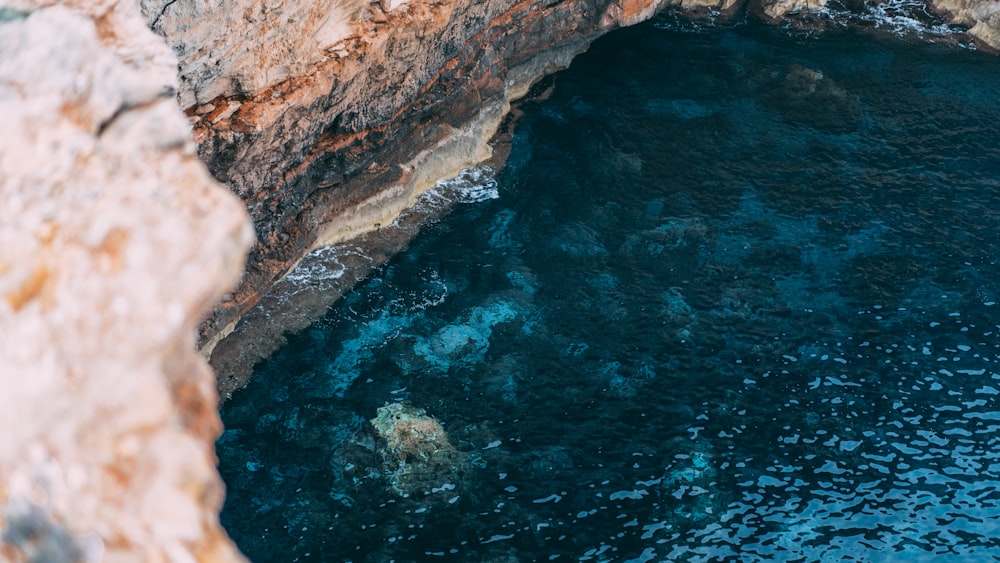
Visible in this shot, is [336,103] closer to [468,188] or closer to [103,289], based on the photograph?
[468,188]

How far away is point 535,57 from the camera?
2878cm

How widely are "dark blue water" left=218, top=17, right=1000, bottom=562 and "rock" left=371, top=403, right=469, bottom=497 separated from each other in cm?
6

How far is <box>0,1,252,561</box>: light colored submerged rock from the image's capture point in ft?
21.4

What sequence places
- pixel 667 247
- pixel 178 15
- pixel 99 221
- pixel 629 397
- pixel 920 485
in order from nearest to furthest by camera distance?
pixel 99 221, pixel 178 15, pixel 920 485, pixel 629 397, pixel 667 247

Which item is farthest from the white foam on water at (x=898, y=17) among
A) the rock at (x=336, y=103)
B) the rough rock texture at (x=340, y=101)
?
the rough rock texture at (x=340, y=101)

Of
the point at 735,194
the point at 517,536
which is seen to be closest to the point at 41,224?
the point at 517,536

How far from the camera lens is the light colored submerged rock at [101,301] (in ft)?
21.4

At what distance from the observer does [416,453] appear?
58.6 ft

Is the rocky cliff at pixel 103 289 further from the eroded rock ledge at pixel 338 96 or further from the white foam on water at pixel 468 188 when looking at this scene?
the white foam on water at pixel 468 188

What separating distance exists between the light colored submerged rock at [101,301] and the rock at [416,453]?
10.3 m

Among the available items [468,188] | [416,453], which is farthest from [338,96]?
[416,453]

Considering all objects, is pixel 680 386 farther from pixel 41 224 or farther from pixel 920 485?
→ pixel 41 224

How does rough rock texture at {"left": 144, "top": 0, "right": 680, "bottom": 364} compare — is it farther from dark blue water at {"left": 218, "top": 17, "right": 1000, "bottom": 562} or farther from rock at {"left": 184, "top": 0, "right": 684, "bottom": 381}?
dark blue water at {"left": 218, "top": 17, "right": 1000, "bottom": 562}

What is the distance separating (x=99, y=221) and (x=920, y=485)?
16403 millimetres
